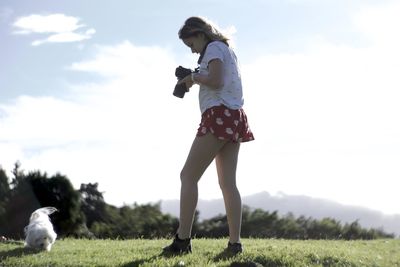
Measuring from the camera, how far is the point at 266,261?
21.7ft

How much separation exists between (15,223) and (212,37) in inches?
401

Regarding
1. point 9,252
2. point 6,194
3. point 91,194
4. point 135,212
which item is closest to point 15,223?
point 6,194

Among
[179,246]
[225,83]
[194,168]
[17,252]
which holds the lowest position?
[17,252]

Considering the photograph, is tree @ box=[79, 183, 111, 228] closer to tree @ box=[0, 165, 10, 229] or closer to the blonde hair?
tree @ box=[0, 165, 10, 229]

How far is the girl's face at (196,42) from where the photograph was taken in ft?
21.3

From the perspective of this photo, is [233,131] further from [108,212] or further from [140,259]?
[108,212]

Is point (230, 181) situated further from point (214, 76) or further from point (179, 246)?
point (214, 76)

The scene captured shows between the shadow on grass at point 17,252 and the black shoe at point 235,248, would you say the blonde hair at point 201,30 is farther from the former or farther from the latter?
the shadow on grass at point 17,252

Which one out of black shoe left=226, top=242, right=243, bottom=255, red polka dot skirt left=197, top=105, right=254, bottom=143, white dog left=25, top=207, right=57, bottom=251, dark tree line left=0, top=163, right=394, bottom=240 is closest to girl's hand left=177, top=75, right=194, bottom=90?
red polka dot skirt left=197, top=105, right=254, bottom=143

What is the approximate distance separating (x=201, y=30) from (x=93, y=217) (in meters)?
10.7

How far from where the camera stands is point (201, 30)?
6457 mm

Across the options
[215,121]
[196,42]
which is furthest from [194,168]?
[196,42]

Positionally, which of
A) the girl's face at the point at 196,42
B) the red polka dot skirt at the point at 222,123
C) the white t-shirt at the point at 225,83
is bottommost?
the red polka dot skirt at the point at 222,123

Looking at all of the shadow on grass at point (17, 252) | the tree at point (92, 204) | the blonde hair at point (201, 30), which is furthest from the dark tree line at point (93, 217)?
the blonde hair at point (201, 30)
